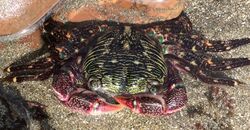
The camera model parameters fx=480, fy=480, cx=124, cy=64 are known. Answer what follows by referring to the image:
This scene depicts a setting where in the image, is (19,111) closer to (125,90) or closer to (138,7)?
(125,90)

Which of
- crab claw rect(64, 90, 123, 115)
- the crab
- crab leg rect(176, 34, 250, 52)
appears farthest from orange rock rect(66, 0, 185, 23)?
crab claw rect(64, 90, 123, 115)

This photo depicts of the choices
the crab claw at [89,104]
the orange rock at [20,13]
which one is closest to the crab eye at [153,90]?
the crab claw at [89,104]

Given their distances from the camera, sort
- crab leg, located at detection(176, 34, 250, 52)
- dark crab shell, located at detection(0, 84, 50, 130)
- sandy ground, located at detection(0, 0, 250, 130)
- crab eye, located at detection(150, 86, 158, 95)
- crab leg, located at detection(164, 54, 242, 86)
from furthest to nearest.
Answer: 1. crab leg, located at detection(176, 34, 250, 52)
2. crab leg, located at detection(164, 54, 242, 86)
3. sandy ground, located at detection(0, 0, 250, 130)
4. crab eye, located at detection(150, 86, 158, 95)
5. dark crab shell, located at detection(0, 84, 50, 130)

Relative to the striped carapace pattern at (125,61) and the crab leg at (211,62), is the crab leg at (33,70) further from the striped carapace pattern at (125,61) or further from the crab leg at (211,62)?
the crab leg at (211,62)

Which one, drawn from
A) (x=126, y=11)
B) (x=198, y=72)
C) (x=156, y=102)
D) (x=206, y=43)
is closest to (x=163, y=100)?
(x=156, y=102)

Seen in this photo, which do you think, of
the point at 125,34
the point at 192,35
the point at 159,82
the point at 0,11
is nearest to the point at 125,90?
the point at 159,82

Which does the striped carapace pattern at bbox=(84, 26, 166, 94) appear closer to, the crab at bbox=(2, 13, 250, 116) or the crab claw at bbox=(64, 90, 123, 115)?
the crab at bbox=(2, 13, 250, 116)

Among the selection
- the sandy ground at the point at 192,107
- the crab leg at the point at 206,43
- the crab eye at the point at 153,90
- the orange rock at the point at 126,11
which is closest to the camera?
the crab eye at the point at 153,90
